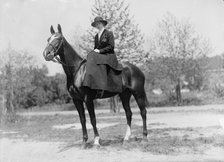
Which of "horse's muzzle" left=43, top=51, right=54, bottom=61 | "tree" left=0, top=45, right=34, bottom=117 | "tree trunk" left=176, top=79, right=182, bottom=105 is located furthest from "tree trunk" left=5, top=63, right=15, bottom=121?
"tree trunk" left=176, top=79, right=182, bottom=105

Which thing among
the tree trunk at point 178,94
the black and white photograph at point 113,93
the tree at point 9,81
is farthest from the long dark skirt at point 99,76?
the tree trunk at point 178,94

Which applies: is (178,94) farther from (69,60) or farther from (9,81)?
(69,60)

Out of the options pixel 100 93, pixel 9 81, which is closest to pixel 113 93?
pixel 100 93

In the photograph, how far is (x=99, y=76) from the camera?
785cm

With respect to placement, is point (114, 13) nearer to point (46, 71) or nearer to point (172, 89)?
point (172, 89)

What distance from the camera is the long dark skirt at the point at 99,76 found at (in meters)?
7.78

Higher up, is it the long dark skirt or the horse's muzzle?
the horse's muzzle

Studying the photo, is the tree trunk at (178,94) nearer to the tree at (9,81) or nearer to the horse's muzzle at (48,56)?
the tree at (9,81)

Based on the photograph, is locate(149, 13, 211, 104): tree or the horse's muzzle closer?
the horse's muzzle

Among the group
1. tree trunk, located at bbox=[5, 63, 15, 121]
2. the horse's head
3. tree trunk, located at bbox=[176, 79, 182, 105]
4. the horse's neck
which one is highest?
the horse's head

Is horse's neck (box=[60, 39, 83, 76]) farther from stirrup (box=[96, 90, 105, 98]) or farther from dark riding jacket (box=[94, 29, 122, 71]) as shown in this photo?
stirrup (box=[96, 90, 105, 98])

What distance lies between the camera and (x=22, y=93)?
27.6m

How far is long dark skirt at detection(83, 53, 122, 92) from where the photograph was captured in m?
7.78

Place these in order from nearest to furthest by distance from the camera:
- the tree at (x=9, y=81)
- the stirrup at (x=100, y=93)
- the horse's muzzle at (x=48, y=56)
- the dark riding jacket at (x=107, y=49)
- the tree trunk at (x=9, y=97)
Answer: the horse's muzzle at (x=48, y=56)
the dark riding jacket at (x=107, y=49)
the stirrup at (x=100, y=93)
the tree trunk at (x=9, y=97)
the tree at (x=9, y=81)
